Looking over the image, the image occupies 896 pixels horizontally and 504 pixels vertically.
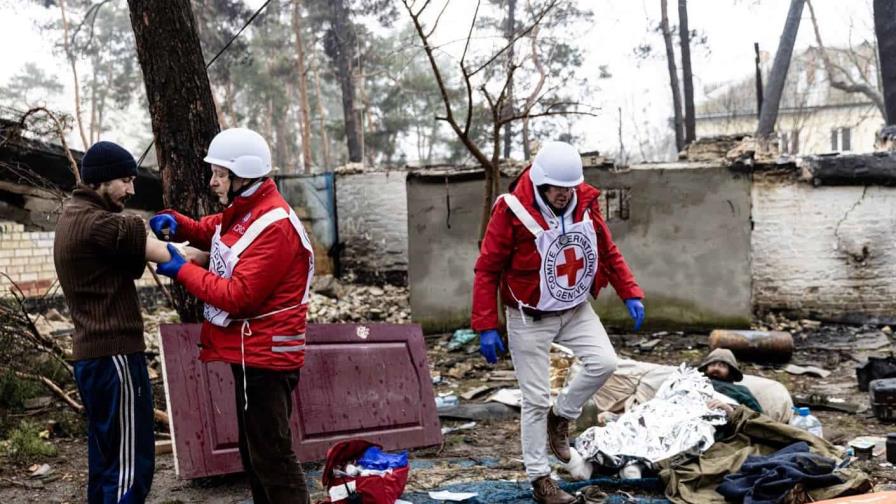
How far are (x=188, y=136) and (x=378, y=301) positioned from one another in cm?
922

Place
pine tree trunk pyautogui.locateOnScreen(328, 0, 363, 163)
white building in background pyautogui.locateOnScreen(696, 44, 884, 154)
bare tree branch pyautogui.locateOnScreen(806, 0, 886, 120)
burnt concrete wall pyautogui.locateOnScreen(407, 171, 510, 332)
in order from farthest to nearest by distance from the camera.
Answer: white building in background pyautogui.locateOnScreen(696, 44, 884, 154) < bare tree branch pyautogui.locateOnScreen(806, 0, 886, 120) < pine tree trunk pyautogui.locateOnScreen(328, 0, 363, 163) < burnt concrete wall pyautogui.locateOnScreen(407, 171, 510, 332)

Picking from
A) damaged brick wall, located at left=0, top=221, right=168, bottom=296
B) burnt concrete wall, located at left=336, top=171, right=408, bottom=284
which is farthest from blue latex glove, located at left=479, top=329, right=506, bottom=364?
burnt concrete wall, located at left=336, top=171, right=408, bottom=284

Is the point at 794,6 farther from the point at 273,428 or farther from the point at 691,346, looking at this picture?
the point at 273,428

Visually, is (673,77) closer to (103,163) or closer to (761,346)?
(761,346)

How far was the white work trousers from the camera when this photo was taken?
405cm

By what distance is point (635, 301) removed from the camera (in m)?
4.31

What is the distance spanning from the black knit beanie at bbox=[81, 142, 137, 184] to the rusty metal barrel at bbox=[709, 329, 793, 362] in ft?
23.9

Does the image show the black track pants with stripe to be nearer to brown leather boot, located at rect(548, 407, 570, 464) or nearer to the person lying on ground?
brown leather boot, located at rect(548, 407, 570, 464)

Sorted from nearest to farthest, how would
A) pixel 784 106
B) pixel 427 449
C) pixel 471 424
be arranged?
pixel 427 449 < pixel 471 424 < pixel 784 106

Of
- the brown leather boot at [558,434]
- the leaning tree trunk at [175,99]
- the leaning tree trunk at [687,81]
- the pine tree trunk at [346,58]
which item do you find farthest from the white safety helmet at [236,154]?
the pine tree trunk at [346,58]

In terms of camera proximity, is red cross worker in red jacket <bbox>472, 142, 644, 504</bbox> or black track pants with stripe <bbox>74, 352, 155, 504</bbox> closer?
black track pants with stripe <bbox>74, 352, 155, 504</bbox>

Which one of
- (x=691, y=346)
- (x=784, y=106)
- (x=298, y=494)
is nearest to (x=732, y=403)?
(x=298, y=494)

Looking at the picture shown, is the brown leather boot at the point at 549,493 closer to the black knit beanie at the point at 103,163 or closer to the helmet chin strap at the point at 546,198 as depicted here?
the helmet chin strap at the point at 546,198

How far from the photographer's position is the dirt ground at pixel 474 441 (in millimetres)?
4559
